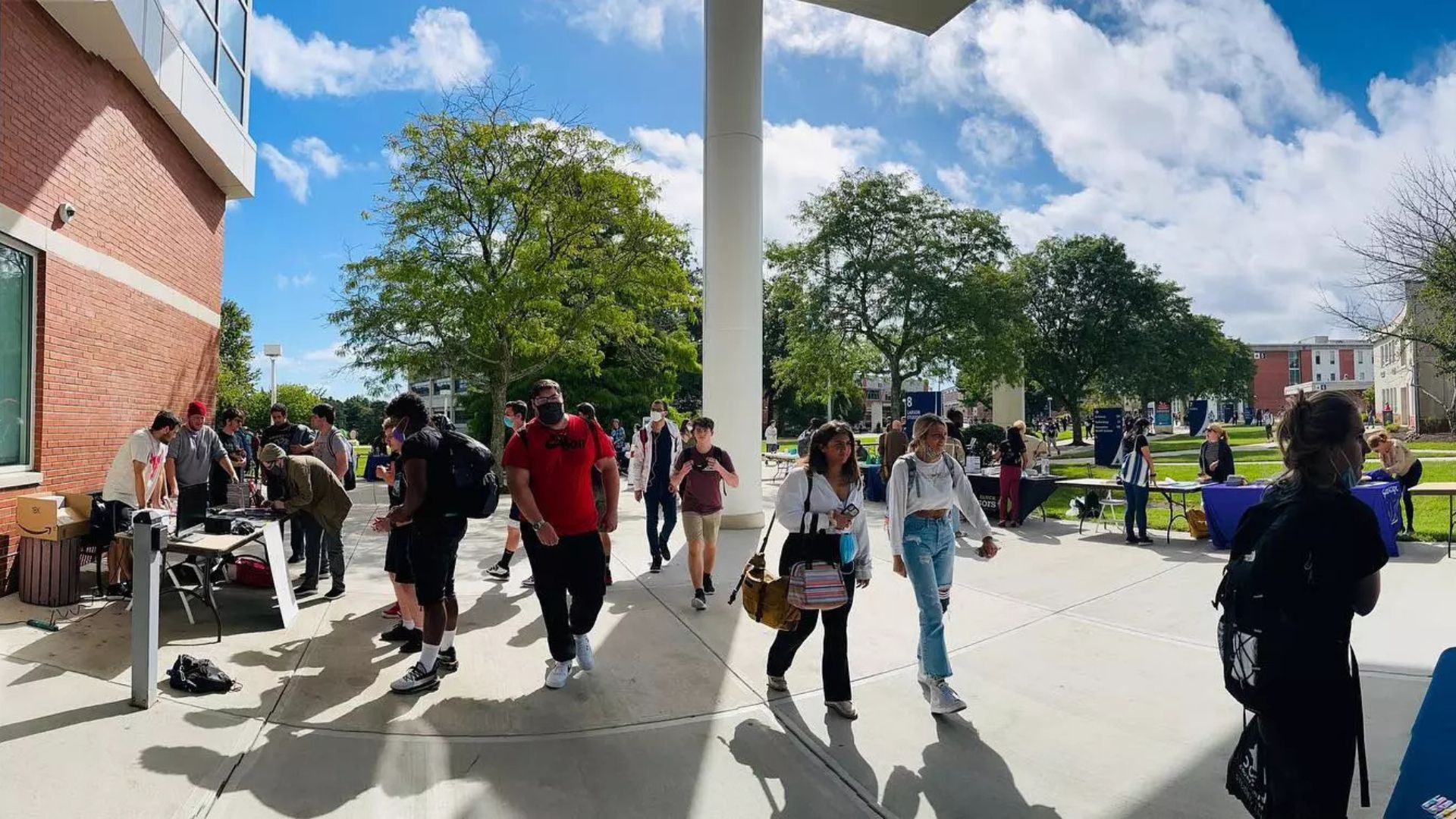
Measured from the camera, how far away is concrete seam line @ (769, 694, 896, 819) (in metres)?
3.46

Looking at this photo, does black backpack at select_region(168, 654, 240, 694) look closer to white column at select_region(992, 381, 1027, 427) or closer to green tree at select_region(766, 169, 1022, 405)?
green tree at select_region(766, 169, 1022, 405)

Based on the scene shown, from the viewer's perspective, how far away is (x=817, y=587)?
13.7 ft

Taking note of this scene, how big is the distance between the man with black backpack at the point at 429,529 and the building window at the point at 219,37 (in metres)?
9.02

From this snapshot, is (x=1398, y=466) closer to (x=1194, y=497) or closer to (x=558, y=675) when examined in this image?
(x=1194, y=497)

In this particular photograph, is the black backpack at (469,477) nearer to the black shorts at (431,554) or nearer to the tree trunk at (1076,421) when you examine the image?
the black shorts at (431,554)

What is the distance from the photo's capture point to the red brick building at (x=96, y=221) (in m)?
7.21

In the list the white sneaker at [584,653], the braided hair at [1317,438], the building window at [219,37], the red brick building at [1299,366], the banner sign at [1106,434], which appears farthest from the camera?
the red brick building at [1299,366]

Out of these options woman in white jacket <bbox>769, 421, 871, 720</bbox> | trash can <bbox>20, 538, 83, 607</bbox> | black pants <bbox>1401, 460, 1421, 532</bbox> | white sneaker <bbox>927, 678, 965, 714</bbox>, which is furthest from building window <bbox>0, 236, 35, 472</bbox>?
black pants <bbox>1401, 460, 1421, 532</bbox>

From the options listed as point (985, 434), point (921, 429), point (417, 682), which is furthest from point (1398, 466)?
point (985, 434)

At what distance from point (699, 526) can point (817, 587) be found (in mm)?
2847

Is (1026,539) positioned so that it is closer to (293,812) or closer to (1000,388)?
(293,812)

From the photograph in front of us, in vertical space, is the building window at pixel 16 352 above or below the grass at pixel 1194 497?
above

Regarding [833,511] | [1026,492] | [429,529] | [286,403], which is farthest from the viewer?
[286,403]

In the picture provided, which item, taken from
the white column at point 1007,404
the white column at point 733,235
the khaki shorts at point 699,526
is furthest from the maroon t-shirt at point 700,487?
the white column at point 1007,404
